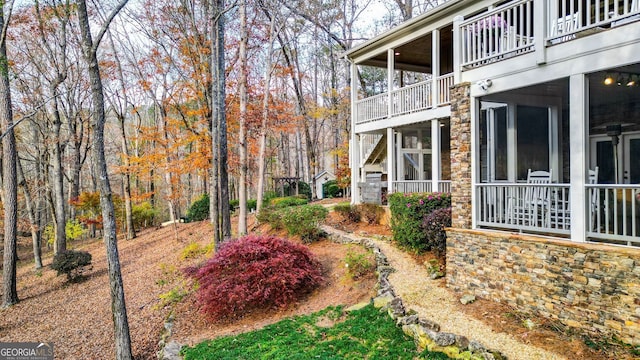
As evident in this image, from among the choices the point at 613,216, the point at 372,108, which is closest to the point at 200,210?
the point at 372,108

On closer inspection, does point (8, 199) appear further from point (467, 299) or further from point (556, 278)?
point (556, 278)

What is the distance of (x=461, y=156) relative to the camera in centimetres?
668

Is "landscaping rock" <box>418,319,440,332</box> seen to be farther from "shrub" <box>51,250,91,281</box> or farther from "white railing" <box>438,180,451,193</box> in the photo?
"shrub" <box>51,250,91,281</box>

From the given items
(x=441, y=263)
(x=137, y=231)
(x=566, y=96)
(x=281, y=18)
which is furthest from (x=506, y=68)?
(x=137, y=231)

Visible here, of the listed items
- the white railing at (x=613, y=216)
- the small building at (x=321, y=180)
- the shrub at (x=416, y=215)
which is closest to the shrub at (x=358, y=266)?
the shrub at (x=416, y=215)

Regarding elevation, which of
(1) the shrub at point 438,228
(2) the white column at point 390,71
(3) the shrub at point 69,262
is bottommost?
(3) the shrub at point 69,262

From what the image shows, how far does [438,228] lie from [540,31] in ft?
12.8

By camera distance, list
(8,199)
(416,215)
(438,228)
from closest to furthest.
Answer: (438,228), (416,215), (8,199)

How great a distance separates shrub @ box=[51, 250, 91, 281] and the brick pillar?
1248cm

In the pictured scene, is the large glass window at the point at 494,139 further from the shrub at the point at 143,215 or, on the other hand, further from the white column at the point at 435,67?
the shrub at the point at 143,215

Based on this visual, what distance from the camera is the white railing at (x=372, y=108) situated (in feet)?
41.7

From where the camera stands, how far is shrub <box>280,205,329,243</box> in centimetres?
1120

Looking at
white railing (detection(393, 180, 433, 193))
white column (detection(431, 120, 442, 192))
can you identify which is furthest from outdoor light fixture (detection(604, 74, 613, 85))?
white railing (detection(393, 180, 433, 193))

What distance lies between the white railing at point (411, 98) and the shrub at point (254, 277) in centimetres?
587
